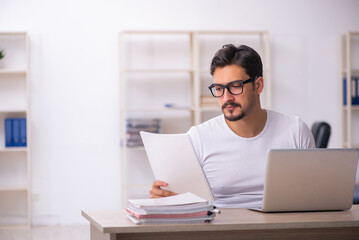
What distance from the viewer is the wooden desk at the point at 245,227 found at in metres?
1.59

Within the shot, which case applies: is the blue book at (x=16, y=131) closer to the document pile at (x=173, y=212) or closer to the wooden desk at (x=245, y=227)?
the wooden desk at (x=245, y=227)

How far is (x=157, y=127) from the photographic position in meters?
5.17

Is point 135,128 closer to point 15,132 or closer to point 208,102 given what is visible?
point 208,102

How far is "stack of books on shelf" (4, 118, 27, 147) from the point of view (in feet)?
16.5

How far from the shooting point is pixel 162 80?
5.45 meters

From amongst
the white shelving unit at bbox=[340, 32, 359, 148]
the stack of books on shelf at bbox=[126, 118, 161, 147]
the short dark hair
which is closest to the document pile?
the short dark hair

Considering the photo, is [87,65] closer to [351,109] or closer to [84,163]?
[84,163]

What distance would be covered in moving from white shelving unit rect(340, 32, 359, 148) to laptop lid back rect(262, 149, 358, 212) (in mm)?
3700

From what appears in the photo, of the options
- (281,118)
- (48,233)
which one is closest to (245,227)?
(281,118)

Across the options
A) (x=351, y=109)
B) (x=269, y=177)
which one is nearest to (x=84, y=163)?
(x=351, y=109)

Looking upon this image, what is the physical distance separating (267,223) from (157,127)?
141 inches

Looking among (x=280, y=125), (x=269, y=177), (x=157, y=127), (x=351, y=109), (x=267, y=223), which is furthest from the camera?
(x=351, y=109)

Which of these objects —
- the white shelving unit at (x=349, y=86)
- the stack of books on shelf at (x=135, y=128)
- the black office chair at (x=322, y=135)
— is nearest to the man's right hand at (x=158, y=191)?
the black office chair at (x=322, y=135)

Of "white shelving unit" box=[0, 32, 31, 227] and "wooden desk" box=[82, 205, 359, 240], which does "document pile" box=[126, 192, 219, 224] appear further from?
"white shelving unit" box=[0, 32, 31, 227]
